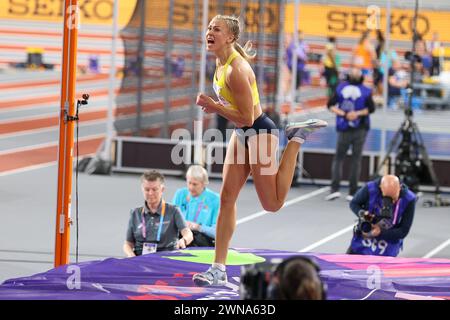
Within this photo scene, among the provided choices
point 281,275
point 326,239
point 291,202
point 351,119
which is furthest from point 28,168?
point 281,275

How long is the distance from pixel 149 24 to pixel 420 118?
18.8 ft

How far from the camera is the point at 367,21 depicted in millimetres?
16062

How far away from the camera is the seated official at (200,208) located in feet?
27.2

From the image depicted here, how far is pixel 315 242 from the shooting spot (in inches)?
399

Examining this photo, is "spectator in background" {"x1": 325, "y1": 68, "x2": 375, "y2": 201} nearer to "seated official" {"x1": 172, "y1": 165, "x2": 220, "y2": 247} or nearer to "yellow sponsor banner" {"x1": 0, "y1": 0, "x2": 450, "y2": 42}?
"yellow sponsor banner" {"x1": 0, "y1": 0, "x2": 450, "y2": 42}

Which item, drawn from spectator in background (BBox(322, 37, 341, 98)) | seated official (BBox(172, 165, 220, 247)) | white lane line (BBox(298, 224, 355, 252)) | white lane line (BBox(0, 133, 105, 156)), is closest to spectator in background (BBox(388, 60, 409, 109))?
spectator in background (BBox(322, 37, 341, 98))

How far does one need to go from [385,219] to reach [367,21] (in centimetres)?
823

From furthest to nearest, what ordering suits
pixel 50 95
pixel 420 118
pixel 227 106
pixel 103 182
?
1. pixel 50 95
2. pixel 420 118
3. pixel 103 182
4. pixel 227 106

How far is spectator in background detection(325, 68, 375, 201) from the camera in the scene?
12.4 metres

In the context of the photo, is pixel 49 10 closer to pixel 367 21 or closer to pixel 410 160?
pixel 367 21

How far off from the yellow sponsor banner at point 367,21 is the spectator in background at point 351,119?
2.83 metres
